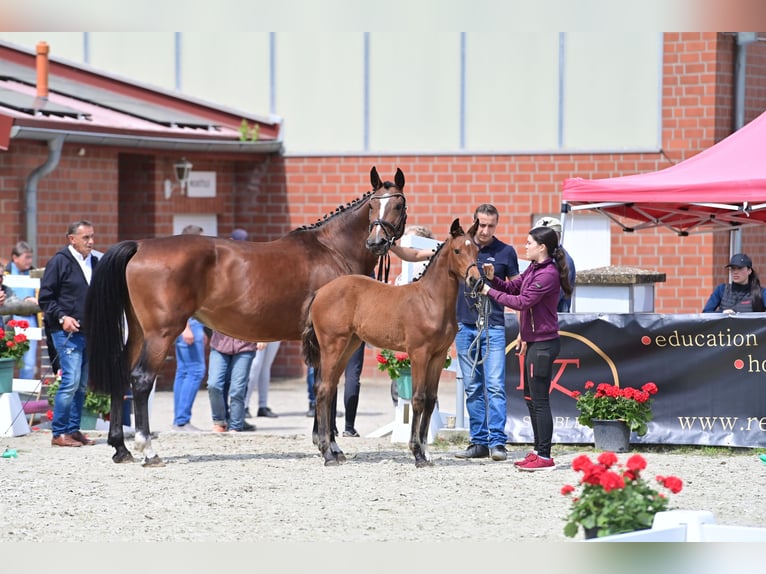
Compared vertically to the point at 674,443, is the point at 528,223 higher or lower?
higher

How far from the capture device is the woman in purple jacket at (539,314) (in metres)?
9.41

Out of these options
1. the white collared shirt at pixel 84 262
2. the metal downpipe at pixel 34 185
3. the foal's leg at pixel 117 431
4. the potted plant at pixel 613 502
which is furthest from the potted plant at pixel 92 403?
the potted plant at pixel 613 502

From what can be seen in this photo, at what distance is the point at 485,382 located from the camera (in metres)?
10.3

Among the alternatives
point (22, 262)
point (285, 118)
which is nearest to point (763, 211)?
point (22, 262)

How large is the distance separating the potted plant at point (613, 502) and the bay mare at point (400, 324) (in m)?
3.31

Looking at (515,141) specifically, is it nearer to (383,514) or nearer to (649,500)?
(383,514)

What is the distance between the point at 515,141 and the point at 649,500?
13026 mm

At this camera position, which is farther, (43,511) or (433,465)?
(433,465)

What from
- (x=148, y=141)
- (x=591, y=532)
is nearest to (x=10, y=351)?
(x=148, y=141)

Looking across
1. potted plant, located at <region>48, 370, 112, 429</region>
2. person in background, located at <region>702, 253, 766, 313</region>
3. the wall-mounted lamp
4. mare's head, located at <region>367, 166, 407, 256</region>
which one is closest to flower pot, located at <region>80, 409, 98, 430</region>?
potted plant, located at <region>48, 370, 112, 429</region>

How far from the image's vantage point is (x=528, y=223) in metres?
18.7

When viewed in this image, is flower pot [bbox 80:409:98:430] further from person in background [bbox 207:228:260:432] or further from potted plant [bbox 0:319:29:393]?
person in background [bbox 207:228:260:432]

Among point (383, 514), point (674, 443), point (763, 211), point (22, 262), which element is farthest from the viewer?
point (22, 262)

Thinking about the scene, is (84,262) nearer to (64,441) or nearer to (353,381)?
(64,441)
